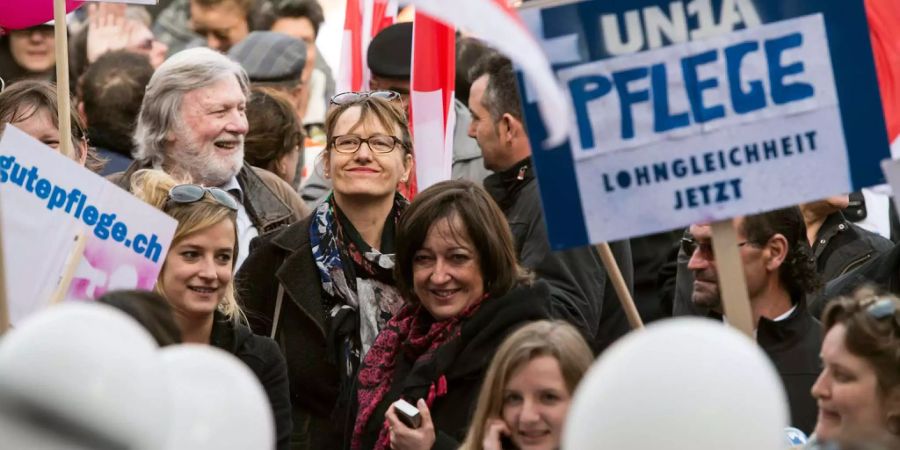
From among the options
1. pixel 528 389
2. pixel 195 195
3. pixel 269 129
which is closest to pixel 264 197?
pixel 269 129

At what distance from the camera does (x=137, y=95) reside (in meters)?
8.18

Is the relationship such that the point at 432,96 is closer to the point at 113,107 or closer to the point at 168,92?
the point at 168,92

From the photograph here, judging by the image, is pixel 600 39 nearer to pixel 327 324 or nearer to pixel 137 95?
pixel 327 324

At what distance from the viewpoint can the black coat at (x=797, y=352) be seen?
566 centimetres

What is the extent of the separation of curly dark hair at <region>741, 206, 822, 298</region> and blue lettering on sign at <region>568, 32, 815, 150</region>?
161 centimetres

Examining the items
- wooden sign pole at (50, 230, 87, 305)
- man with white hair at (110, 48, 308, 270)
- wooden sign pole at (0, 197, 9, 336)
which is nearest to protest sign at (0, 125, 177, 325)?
wooden sign pole at (50, 230, 87, 305)

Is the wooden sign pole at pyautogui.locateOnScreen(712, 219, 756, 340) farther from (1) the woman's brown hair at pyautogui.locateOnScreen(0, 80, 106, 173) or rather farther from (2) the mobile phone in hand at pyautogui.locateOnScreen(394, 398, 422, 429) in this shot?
(1) the woman's brown hair at pyautogui.locateOnScreen(0, 80, 106, 173)

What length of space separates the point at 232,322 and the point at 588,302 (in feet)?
3.71

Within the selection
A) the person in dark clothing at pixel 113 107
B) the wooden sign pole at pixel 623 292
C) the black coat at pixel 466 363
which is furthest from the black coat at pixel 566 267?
the person in dark clothing at pixel 113 107

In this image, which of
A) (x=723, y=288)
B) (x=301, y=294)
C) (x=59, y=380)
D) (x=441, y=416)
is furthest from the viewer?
(x=301, y=294)

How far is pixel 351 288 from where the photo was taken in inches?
247

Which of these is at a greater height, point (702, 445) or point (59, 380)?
point (59, 380)

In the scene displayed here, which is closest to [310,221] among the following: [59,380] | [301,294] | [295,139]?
[301,294]

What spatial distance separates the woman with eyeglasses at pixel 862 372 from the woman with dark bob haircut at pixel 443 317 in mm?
1117
